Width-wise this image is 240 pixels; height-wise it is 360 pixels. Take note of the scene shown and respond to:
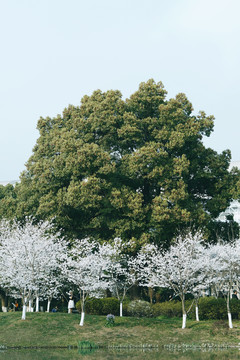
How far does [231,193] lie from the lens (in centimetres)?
4203

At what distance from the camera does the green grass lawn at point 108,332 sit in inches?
1216

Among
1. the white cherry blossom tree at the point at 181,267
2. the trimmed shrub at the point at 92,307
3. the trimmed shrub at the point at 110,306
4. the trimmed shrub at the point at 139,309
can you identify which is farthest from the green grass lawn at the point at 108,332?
the trimmed shrub at the point at 110,306

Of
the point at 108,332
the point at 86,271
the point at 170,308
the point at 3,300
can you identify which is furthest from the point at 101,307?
the point at 3,300

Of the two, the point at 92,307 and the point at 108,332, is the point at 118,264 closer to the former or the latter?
the point at 92,307

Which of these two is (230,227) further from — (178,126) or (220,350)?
(220,350)

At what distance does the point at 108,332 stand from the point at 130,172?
43.3 feet

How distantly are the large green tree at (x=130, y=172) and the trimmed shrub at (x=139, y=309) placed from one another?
4.95 meters

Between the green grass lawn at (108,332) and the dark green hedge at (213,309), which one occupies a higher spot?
the dark green hedge at (213,309)

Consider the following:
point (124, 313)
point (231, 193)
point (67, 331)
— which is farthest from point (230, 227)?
point (67, 331)

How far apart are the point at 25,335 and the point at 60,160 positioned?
1574 cm

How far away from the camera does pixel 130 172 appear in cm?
4019

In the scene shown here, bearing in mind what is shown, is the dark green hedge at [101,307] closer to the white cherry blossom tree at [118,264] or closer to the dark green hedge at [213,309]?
the white cherry blossom tree at [118,264]

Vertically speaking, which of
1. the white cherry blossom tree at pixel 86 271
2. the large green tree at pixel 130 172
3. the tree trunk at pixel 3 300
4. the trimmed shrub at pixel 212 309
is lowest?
the trimmed shrub at pixel 212 309

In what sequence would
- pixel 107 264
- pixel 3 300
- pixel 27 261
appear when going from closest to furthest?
pixel 27 261 < pixel 107 264 < pixel 3 300
